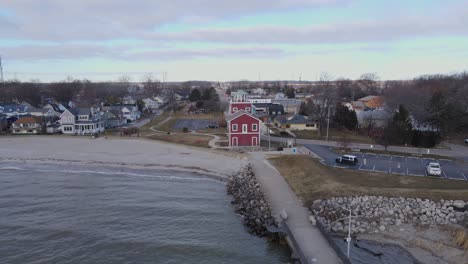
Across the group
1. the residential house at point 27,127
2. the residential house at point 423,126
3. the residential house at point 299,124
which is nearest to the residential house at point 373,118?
the residential house at point 423,126

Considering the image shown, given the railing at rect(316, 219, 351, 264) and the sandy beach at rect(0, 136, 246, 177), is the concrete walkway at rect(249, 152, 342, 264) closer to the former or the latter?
the railing at rect(316, 219, 351, 264)

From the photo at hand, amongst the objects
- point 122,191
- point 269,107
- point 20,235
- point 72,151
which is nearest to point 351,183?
point 122,191

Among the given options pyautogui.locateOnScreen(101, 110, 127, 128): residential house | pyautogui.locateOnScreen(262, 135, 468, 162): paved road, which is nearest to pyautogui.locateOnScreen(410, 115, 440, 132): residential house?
pyautogui.locateOnScreen(262, 135, 468, 162): paved road

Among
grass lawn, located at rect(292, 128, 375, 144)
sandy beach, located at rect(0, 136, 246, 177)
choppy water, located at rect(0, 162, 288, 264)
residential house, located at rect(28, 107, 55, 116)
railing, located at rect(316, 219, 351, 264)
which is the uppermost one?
residential house, located at rect(28, 107, 55, 116)

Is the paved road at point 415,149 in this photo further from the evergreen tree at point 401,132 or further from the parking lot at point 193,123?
the parking lot at point 193,123

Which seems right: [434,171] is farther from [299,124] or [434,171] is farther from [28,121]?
[28,121]
